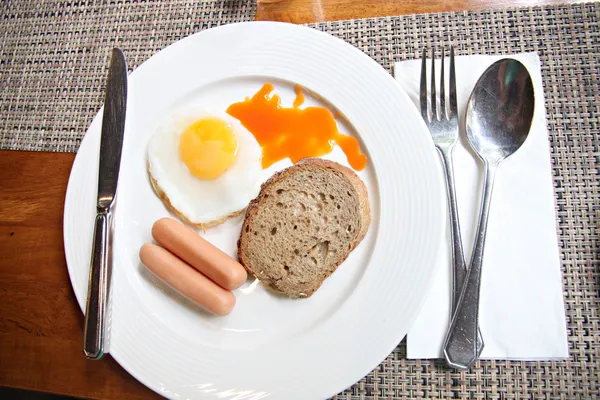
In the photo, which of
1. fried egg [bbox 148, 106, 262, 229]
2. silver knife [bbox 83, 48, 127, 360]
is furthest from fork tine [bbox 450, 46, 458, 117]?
silver knife [bbox 83, 48, 127, 360]

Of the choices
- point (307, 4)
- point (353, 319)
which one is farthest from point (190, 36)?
point (353, 319)

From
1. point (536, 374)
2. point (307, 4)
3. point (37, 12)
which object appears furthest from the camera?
point (37, 12)

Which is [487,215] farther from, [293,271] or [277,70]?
[277,70]

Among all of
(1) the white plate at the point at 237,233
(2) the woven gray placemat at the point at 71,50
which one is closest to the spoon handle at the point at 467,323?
(1) the white plate at the point at 237,233

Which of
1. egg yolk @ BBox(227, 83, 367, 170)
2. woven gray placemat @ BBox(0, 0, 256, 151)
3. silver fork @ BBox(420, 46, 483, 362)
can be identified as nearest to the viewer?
silver fork @ BBox(420, 46, 483, 362)

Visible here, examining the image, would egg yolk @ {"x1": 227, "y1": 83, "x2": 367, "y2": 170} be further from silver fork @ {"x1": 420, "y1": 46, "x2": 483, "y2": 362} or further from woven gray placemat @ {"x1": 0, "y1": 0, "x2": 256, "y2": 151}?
woven gray placemat @ {"x1": 0, "y1": 0, "x2": 256, "y2": 151}

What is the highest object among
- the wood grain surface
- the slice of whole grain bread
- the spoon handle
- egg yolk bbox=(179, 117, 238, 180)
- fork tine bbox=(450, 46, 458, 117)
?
the wood grain surface

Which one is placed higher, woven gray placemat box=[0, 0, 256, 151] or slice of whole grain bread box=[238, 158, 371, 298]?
woven gray placemat box=[0, 0, 256, 151]
